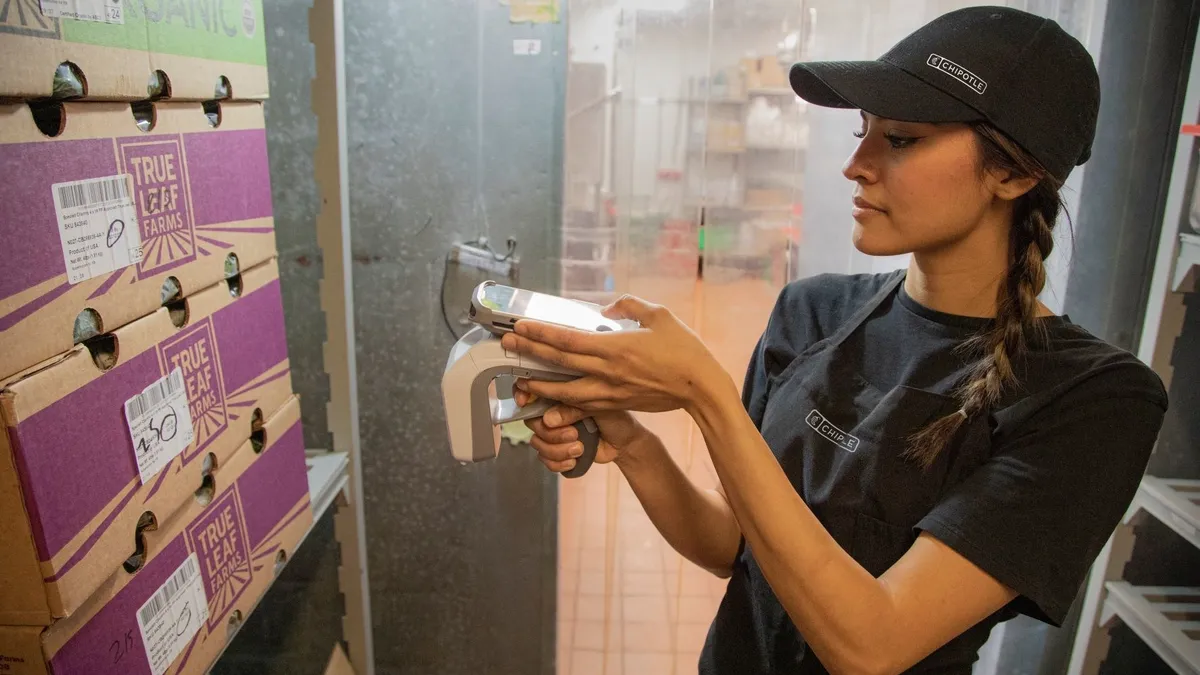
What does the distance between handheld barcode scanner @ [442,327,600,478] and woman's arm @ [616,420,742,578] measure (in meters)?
0.10

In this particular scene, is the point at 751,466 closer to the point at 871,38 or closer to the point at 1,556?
the point at 1,556

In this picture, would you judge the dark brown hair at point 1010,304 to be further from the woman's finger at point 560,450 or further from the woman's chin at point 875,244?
the woman's finger at point 560,450

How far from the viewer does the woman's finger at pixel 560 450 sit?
93cm

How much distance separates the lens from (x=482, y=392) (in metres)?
0.87

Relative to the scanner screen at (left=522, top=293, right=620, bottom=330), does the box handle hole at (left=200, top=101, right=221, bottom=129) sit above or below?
above

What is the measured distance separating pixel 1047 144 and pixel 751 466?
0.45m

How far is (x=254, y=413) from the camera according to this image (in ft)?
3.25

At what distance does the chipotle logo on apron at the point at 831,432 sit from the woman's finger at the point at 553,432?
28cm

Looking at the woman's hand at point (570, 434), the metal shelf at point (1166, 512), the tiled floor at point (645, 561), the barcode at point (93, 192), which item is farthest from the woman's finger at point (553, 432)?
the metal shelf at point (1166, 512)

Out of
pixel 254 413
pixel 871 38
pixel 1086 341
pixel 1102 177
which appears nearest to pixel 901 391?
pixel 1086 341

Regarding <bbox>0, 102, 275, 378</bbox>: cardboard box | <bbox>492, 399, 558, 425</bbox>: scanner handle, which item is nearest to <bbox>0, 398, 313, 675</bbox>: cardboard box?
<bbox>0, 102, 275, 378</bbox>: cardboard box

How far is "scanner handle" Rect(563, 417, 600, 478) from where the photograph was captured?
0.95 meters

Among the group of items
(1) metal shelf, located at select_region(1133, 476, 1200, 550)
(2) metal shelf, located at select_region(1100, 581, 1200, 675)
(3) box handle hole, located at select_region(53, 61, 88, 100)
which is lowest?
(2) metal shelf, located at select_region(1100, 581, 1200, 675)

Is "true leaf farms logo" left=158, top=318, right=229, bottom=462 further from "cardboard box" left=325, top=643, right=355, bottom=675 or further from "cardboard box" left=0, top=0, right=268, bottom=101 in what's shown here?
"cardboard box" left=325, top=643, right=355, bottom=675
